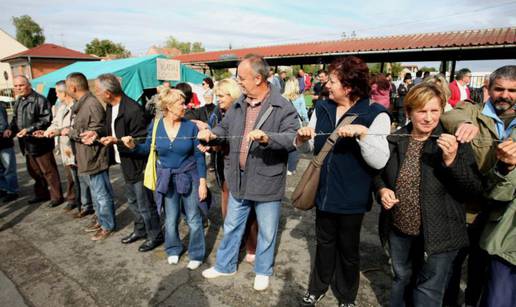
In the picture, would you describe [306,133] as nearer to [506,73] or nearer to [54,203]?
[506,73]

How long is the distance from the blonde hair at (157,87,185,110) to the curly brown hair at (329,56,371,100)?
1554 mm

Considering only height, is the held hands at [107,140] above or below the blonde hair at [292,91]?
below

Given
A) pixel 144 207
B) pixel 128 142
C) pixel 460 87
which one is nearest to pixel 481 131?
pixel 128 142

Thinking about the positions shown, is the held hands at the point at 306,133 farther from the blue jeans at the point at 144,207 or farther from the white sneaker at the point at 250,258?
the blue jeans at the point at 144,207

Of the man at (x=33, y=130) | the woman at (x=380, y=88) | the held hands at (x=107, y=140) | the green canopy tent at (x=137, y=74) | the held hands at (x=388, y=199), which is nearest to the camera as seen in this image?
the held hands at (x=388, y=199)

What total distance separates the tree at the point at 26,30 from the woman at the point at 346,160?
72762 mm

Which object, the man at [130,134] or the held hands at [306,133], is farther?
the man at [130,134]

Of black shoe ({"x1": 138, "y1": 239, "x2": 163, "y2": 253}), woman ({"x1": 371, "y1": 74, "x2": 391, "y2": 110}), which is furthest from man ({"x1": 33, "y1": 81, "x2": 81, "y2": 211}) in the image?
woman ({"x1": 371, "y1": 74, "x2": 391, "y2": 110})

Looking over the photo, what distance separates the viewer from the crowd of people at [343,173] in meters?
1.92

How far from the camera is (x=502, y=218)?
6.08 ft

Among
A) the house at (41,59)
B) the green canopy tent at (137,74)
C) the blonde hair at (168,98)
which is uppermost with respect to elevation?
the house at (41,59)

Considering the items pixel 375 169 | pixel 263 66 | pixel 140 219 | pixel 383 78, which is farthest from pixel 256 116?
pixel 383 78

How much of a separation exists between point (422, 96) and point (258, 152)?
1.33 m

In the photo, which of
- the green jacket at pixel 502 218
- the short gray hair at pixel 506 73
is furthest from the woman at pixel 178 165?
the short gray hair at pixel 506 73
